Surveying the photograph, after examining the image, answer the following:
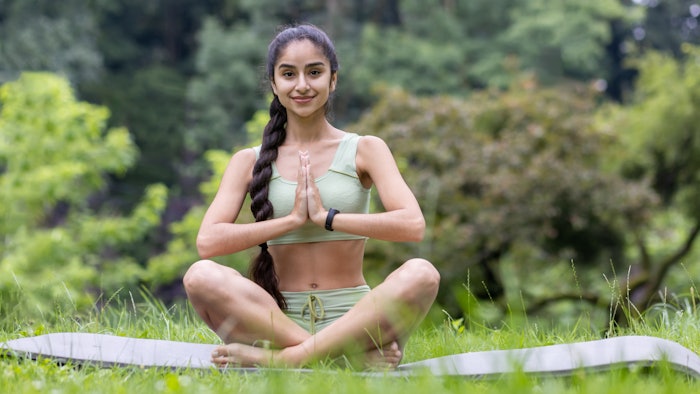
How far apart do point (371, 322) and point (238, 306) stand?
45cm

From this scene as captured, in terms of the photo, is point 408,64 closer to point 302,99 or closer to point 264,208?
point 302,99

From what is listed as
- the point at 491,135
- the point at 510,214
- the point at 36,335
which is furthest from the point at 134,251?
the point at 36,335

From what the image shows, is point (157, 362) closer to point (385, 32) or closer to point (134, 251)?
point (134, 251)

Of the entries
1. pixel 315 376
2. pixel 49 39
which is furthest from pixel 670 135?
pixel 49 39

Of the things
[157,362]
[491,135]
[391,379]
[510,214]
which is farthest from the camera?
[491,135]

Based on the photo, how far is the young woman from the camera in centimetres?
293

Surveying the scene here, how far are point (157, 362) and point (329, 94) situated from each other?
1193 mm

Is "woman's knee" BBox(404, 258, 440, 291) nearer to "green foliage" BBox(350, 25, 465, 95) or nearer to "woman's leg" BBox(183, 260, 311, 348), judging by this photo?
"woman's leg" BBox(183, 260, 311, 348)

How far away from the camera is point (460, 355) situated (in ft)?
9.55

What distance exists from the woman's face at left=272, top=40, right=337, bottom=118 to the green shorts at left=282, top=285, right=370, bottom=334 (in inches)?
26.2

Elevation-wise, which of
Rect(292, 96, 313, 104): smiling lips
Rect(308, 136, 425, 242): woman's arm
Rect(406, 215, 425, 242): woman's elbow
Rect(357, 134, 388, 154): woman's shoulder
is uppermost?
Rect(292, 96, 313, 104): smiling lips

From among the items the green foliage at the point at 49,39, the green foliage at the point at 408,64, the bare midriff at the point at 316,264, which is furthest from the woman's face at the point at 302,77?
the green foliage at the point at 49,39

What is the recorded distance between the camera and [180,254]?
37.5 ft

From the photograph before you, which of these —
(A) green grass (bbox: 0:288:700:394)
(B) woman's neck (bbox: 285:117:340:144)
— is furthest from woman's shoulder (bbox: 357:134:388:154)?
(A) green grass (bbox: 0:288:700:394)
